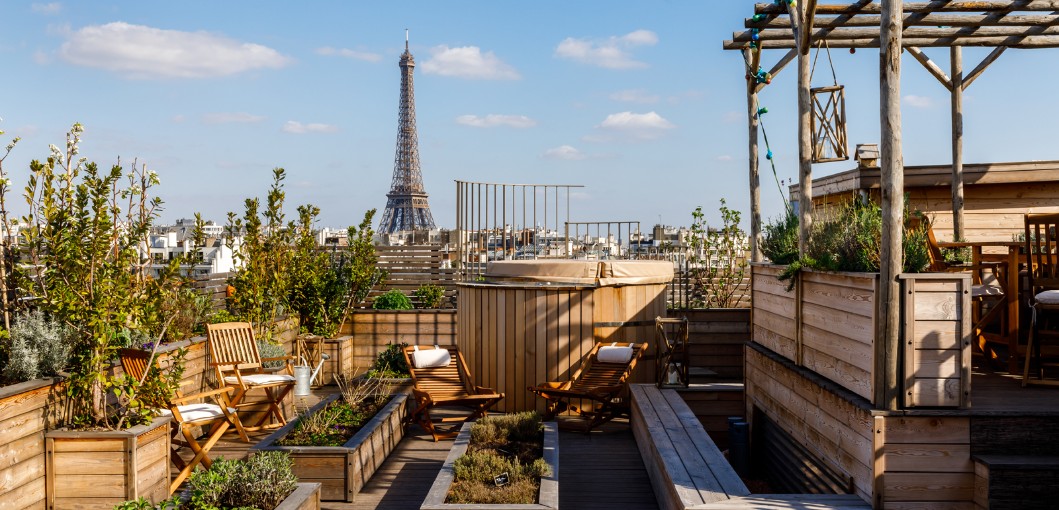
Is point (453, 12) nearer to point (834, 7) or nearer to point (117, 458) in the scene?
point (834, 7)

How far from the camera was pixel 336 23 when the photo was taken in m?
13.8

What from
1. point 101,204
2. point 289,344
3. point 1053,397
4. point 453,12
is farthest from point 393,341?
point 1053,397

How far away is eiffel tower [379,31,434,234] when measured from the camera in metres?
52.7

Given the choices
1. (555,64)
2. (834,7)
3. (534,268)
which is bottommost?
(534,268)

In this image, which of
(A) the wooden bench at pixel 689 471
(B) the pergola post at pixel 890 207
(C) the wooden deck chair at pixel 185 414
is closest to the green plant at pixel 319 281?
(C) the wooden deck chair at pixel 185 414

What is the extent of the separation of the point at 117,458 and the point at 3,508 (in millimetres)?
603

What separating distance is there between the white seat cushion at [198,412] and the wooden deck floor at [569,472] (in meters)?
0.45

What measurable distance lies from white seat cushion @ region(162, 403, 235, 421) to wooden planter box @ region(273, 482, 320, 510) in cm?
179

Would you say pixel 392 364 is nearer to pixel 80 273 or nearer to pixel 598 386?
pixel 598 386

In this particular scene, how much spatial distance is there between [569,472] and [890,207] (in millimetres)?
2979

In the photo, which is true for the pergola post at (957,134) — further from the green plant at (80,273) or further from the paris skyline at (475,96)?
the green plant at (80,273)

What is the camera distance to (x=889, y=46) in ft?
13.7

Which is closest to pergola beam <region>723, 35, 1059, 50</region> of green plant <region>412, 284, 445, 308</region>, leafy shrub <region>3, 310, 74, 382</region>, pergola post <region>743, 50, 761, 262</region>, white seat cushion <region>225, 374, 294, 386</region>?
pergola post <region>743, 50, 761, 262</region>

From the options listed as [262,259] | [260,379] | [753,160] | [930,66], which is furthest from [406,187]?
[260,379]
